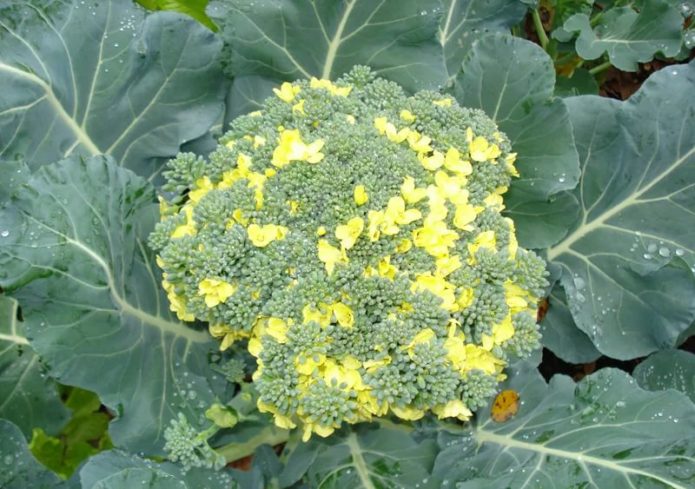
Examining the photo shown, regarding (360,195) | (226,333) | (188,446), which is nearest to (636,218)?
(360,195)

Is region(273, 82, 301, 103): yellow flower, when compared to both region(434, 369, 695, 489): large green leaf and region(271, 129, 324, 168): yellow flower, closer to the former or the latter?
region(271, 129, 324, 168): yellow flower

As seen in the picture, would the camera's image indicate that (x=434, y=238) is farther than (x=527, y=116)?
No

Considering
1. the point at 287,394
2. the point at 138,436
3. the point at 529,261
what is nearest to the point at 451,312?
the point at 529,261

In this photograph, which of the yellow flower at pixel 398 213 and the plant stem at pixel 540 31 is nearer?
the yellow flower at pixel 398 213

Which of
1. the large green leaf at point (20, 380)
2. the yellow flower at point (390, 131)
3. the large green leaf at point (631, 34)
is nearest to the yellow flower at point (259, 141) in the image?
the yellow flower at point (390, 131)

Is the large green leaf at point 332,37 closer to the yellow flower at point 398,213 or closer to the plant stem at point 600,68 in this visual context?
the yellow flower at point 398,213

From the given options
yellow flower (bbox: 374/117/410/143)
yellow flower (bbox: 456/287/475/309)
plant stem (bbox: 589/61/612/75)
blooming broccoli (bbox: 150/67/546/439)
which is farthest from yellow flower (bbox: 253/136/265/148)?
plant stem (bbox: 589/61/612/75)

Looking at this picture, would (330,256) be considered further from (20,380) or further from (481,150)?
(20,380)
